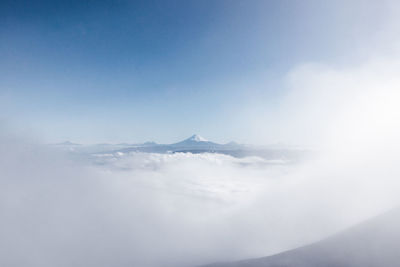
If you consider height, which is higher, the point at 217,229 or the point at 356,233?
the point at 217,229

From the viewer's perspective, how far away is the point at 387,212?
21.8 meters

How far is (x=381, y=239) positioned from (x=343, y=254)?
341 cm

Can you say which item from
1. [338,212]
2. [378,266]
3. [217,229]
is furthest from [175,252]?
[338,212]

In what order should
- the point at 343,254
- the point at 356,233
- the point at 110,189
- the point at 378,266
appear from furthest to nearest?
the point at 110,189 → the point at 356,233 → the point at 343,254 → the point at 378,266

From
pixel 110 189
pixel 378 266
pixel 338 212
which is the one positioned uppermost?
pixel 110 189

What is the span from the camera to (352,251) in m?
16.2

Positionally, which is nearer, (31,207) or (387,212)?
(387,212)

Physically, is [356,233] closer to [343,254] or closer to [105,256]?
[343,254]

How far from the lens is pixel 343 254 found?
1595 centimetres

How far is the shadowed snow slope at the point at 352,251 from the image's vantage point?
→ 1483 centimetres

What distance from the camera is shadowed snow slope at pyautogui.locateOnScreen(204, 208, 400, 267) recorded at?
1483 cm

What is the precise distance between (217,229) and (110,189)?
18337mm

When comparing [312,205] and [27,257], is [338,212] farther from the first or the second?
[27,257]

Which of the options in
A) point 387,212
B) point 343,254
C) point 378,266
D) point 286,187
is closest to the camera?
point 378,266
